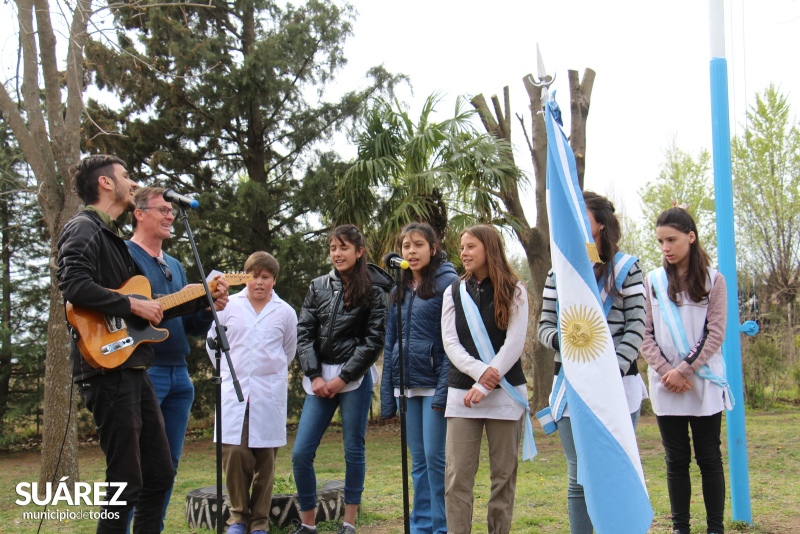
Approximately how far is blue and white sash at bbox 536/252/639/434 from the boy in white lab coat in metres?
2.00

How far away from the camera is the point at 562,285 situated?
3752 mm

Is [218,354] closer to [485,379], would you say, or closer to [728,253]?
[485,379]

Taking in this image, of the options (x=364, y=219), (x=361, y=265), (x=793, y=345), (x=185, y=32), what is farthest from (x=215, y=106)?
(x=793, y=345)

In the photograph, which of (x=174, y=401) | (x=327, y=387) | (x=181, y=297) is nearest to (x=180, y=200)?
(x=181, y=297)

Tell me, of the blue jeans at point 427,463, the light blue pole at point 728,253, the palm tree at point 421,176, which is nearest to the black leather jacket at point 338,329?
the blue jeans at point 427,463

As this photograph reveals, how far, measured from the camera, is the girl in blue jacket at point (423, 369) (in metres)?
4.57

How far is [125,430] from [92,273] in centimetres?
78

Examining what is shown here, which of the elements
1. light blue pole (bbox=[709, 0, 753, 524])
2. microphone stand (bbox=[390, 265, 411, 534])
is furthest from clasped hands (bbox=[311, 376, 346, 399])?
light blue pole (bbox=[709, 0, 753, 524])

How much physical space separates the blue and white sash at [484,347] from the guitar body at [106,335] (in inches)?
69.7

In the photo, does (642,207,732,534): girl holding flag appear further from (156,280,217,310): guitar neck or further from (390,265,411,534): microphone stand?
(156,280,217,310): guitar neck

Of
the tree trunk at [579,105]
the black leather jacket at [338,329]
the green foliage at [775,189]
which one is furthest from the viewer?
the green foliage at [775,189]

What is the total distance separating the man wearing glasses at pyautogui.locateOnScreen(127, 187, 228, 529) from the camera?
13.9 ft

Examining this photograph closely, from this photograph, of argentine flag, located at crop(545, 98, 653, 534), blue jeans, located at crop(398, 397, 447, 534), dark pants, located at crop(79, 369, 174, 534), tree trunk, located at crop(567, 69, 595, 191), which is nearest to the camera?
dark pants, located at crop(79, 369, 174, 534)

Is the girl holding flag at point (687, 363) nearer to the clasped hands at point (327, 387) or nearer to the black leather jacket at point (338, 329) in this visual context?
the black leather jacket at point (338, 329)
